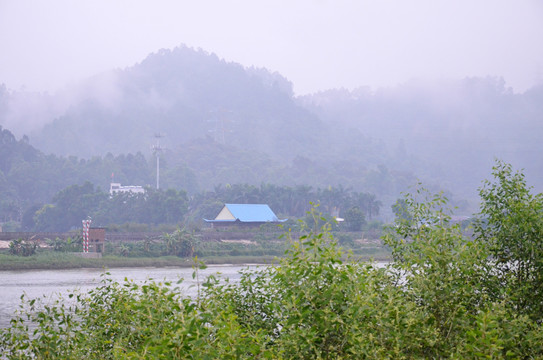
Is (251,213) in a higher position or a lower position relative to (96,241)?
higher

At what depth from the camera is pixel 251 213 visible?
6519cm

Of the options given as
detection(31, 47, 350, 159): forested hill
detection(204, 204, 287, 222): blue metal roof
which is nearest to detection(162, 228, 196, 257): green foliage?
detection(204, 204, 287, 222): blue metal roof

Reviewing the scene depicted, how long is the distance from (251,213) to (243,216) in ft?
4.36

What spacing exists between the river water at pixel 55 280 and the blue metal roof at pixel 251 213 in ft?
53.4

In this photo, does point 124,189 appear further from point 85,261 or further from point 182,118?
point 182,118

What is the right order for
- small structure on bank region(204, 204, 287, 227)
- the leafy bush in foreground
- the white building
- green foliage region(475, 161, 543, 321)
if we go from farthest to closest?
1. the white building
2. small structure on bank region(204, 204, 287, 227)
3. green foliage region(475, 161, 543, 321)
4. the leafy bush in foreground

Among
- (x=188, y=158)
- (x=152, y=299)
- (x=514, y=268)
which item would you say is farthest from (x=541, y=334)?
(x=188, y=158)

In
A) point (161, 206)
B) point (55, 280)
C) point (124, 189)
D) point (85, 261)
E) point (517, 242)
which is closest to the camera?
point (517, 242)

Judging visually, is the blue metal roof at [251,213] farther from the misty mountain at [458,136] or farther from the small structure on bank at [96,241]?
the misty mountain at [458,136]

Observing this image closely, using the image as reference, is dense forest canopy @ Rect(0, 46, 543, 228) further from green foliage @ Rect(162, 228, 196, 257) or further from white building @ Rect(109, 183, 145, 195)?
green foliage @ Rect(162, 228, 196, 257)

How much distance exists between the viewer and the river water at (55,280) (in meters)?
24.8

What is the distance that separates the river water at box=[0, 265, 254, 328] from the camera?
24.8m

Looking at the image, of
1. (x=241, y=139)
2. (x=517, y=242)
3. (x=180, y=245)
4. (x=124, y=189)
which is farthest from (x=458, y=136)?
(x=517, y=242)

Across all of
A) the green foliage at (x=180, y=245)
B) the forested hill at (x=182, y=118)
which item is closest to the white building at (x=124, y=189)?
the green foliage at (x=180, y=245)
